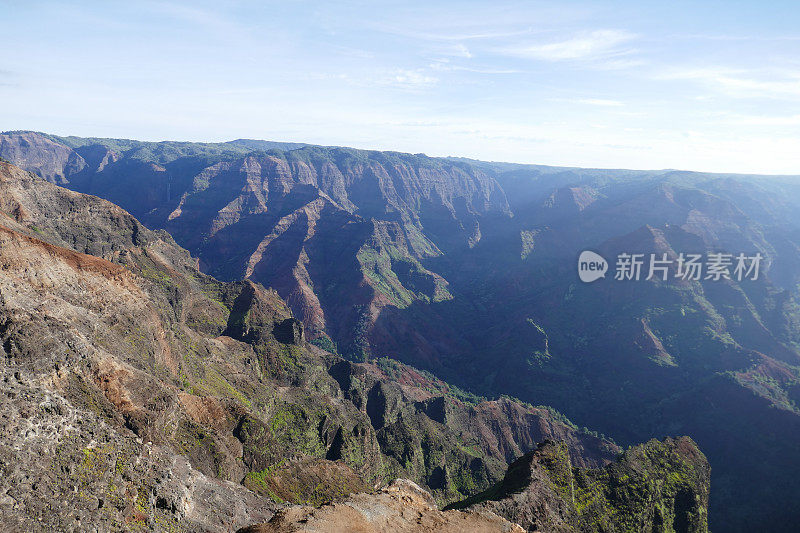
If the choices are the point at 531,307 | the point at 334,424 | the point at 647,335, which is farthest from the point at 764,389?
the point at 334,424

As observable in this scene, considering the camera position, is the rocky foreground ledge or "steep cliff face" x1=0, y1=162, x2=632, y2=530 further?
"steep cliff face" x1=0, y1=162, x2=632, y2=530

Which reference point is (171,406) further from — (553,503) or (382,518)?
(553,503)

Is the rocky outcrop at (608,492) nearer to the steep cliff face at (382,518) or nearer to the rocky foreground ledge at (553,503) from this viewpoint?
the rocky foreground ledge at (553,503)

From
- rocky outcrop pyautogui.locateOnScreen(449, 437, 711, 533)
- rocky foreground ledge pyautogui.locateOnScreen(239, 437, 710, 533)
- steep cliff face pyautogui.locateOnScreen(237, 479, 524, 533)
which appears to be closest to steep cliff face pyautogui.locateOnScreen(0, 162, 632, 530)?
steep cliff face pyautogui.locateOnScreen(237, 479, 524, 533)

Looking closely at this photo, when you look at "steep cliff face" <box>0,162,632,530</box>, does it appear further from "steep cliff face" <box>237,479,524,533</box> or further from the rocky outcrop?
the rocky outcrop

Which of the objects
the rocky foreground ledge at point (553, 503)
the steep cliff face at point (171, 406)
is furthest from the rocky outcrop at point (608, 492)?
the steep cliff face at point (171, 406)

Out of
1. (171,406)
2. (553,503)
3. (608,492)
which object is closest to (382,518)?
(553,503)

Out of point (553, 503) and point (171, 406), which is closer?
point (553, 503)

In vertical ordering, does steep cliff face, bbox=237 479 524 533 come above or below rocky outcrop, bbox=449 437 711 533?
above
